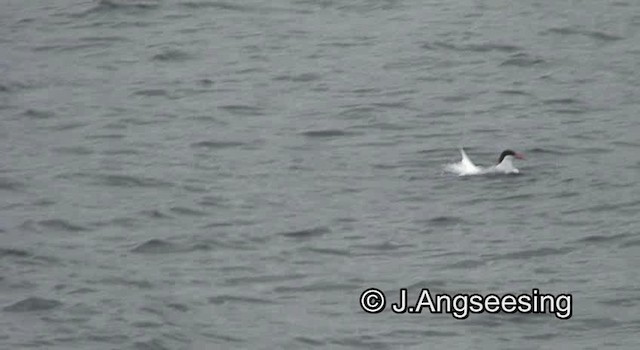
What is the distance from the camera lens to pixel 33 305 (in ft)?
Result: 52.8

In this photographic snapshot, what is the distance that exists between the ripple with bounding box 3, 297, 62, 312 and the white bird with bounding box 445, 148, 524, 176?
5.85 meters

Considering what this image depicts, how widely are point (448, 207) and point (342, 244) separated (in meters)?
1.81

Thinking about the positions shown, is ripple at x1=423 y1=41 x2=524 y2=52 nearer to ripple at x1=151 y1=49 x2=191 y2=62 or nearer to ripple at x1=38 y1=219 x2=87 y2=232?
ripple at x1=151 y1=49 x2=191 y2=62

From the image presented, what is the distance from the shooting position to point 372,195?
19.6 m

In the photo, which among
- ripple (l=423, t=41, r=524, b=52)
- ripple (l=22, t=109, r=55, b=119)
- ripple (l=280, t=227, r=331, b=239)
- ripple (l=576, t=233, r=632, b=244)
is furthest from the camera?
ripple (l=423, t=41, r=524, b=52)

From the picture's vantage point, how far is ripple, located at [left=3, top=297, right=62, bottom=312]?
52.6 feet

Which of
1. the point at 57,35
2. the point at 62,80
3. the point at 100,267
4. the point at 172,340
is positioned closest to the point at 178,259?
the point at 100,267

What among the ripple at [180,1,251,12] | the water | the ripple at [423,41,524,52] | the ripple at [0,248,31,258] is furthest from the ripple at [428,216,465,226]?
the ripple at [180,1,251,12]

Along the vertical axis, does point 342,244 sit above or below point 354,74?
below

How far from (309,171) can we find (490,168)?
201 cm

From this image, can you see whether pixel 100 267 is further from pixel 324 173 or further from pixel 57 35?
pixel 57 35

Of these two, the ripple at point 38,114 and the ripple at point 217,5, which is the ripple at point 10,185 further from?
the ripple at point 217,5

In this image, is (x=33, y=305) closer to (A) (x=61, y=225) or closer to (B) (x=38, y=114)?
(A) (x=61, y=225)

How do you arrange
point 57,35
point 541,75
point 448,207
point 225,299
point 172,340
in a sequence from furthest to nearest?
point 57,35, point 541,75, point 448,207, point 225,299, point 172,340
